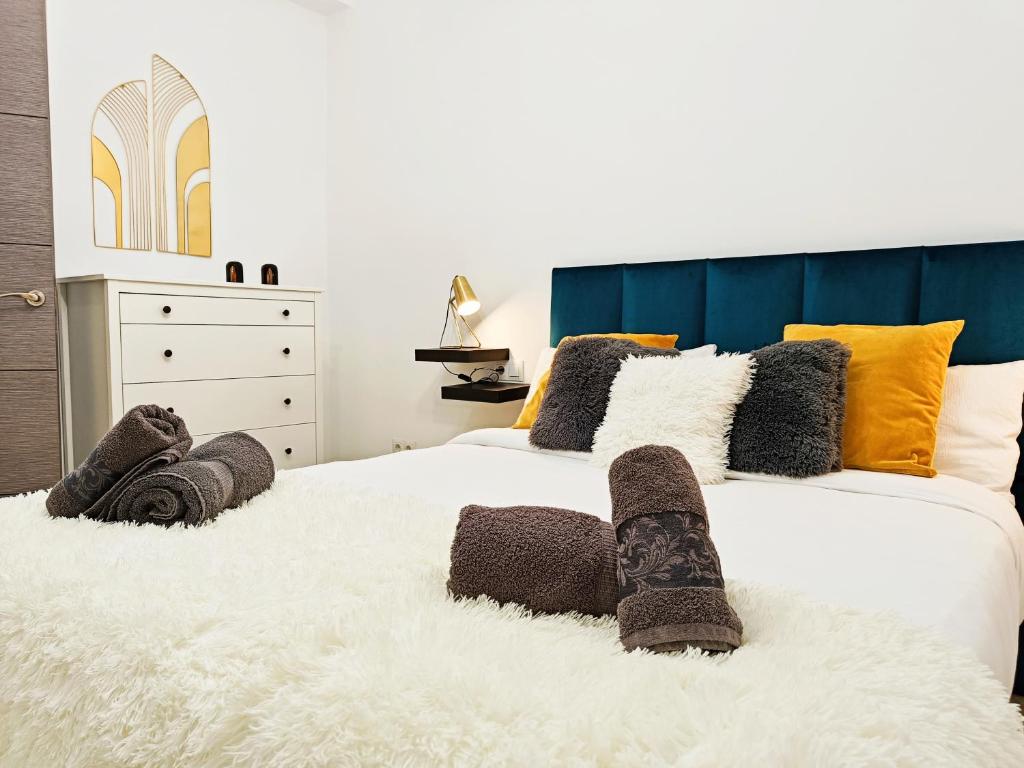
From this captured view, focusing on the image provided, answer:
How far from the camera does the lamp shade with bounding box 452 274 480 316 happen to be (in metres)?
3.07

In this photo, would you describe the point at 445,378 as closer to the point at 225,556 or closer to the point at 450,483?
the point at 450,483

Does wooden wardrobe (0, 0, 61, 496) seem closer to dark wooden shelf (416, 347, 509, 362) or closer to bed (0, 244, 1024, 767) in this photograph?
bed (0, 244, 1024, 767)

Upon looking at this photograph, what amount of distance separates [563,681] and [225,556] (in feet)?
2.06

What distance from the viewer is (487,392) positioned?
2859 millimetres

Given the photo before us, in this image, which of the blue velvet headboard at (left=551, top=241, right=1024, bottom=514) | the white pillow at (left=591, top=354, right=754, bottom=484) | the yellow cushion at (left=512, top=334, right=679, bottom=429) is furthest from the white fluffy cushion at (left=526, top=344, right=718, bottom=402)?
the white pillow at (left=591, top=354, right=754, bottom=484)

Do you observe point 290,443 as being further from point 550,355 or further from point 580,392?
point 580,392

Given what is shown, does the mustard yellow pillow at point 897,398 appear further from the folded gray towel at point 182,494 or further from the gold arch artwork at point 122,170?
the gold arch artwork at point 122,170

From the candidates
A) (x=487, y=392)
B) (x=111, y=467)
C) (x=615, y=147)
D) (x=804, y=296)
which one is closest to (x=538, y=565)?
(x=111, y=467)

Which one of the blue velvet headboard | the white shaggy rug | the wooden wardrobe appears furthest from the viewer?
the wooden wardrobe

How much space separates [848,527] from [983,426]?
76 cm

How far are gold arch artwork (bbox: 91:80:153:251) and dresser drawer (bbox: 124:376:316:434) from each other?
0.71m

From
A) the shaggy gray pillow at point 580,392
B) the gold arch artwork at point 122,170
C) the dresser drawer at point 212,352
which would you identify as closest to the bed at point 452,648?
the shaggy gray pillow at point 580,392

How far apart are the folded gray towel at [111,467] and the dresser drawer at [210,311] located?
1511 mm

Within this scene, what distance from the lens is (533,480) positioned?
1787 mm
